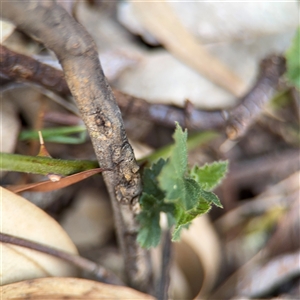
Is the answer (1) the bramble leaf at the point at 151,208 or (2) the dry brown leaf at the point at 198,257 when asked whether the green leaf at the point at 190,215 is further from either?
(2) the dry brown leaf at the point at 198,257

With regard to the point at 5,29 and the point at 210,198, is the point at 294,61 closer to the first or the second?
the point at 210,198

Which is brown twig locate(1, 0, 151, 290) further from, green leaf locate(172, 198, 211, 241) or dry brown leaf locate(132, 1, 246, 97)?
dry brown leaf locate(132, 1, 246, 97)

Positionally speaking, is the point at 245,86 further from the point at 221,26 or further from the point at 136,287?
the point at 136,287

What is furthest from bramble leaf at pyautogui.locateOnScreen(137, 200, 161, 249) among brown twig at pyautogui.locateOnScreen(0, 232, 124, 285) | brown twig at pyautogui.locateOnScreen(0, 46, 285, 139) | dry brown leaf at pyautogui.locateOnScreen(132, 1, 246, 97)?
dry brown leaf at pyautogui.locateOnScreen(132, 1, 246, 97)

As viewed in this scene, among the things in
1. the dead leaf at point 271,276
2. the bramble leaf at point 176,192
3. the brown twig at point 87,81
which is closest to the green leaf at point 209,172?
the bramble leaf at point 176,192

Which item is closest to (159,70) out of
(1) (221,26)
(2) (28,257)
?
(1) (221,26)

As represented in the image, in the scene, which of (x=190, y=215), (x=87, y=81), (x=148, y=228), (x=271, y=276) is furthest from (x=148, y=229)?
(x=271, y=276)
